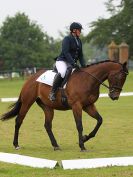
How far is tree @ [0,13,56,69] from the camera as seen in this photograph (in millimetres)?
99750

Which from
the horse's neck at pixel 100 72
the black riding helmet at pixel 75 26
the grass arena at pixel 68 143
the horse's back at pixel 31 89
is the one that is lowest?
the grass arena at pixel 68 143

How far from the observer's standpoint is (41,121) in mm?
21297

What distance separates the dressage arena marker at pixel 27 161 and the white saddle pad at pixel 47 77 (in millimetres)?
2512

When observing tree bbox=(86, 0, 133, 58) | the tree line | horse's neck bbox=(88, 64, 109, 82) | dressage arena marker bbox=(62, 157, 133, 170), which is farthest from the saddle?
the tree line

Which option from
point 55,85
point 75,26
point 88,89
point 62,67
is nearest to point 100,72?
point 88,89

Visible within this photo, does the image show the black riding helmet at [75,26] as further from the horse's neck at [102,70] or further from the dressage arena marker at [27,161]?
the dressage arena marker at [27,161]

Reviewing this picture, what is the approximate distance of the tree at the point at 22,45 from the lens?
99.8 m

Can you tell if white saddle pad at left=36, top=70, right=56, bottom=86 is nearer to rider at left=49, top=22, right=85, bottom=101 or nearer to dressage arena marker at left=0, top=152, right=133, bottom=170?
rider at left=49, top=22, right=85, bottom=101

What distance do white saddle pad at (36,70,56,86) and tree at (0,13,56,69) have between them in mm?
84568

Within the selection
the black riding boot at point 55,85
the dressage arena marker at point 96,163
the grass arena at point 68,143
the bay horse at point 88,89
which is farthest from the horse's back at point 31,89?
the dressage arena marker at point 96,163

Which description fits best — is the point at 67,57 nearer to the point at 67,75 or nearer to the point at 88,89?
the point at 67,75

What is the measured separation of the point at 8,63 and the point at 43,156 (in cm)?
8715

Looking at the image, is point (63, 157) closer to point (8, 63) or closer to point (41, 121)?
point (41, 121)

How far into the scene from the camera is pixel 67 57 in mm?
13695
